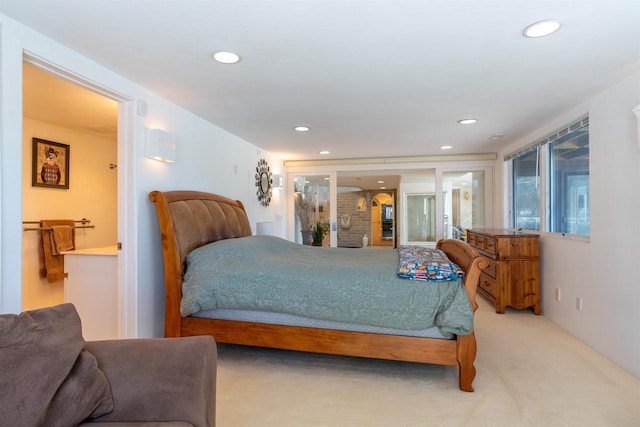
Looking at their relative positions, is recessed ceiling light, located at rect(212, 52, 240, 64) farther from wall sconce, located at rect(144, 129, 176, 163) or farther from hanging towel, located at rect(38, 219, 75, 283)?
hanging towel, located at rect(38, 219, 75, 283)

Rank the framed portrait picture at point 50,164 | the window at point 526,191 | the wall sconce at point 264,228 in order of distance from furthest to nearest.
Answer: the wall sconce at point 264,228
the window at point 526,191
the framed portrait picture at point 50,164

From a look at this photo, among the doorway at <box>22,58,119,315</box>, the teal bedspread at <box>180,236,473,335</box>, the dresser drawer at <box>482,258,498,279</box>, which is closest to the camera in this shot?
the teal bedspread at <box>180,236,473,335</box>

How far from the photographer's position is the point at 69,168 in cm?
380

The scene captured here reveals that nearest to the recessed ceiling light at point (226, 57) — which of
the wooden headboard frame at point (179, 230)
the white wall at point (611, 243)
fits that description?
the wooden headboard frame at point (179, 230)

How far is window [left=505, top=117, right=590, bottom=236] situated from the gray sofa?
336cm

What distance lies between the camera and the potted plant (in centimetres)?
605

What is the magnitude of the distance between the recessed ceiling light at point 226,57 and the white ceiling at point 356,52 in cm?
6

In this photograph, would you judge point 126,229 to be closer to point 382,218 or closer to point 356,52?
point 356,52

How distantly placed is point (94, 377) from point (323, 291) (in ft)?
4.60

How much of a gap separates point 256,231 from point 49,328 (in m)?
3.44

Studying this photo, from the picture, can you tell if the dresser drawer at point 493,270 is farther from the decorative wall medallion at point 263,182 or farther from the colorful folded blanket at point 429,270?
the decorative wall medallion at point 263,182


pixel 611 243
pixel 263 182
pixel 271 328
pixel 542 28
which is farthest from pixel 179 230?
pixel 611 243

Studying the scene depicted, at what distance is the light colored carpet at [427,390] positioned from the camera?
1781mm

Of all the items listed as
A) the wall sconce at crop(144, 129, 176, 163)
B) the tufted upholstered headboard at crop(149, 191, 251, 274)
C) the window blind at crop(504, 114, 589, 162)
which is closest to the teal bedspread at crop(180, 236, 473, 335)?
the tufted upholstered headboard at crop(149, 191, 251, 274)
